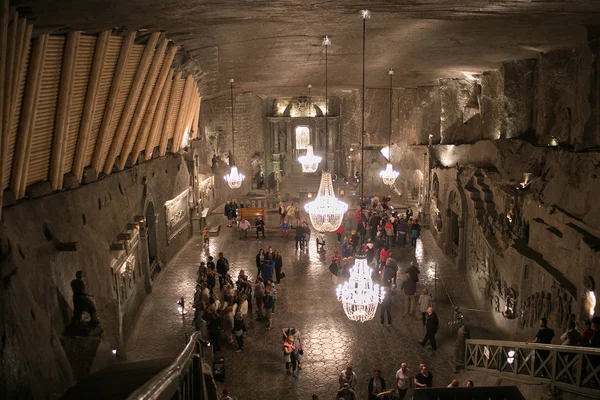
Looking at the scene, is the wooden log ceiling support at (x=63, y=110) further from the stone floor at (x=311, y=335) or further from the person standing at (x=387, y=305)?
the person standing at (x=387, y=305)

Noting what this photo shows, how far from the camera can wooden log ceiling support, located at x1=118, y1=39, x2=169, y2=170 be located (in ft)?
32.4

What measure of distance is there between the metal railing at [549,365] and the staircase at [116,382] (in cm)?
475

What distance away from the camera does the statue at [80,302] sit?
7.24 meters

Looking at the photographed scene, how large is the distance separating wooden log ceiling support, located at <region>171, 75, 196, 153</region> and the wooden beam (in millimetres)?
5599

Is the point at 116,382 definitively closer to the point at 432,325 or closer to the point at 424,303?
the point at 432,325

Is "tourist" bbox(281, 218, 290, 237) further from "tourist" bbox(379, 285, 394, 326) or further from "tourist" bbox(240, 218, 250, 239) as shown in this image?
"tourist" bbox(379, 285, 394, 326)

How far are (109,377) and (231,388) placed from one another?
122 inches

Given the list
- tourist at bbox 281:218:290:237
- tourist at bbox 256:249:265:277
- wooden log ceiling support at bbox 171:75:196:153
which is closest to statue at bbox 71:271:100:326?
tourist at bbox 256:249:265:277

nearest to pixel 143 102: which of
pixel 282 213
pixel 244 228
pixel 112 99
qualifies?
pixel 112 99

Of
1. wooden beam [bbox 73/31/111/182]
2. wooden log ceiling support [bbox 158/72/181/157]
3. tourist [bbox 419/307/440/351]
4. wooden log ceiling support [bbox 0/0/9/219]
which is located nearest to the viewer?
wooden log ceiling support [bbox 0/0/9/219]

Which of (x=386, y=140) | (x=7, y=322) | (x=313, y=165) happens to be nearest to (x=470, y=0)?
(x=7, y=322)

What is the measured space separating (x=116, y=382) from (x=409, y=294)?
24.1 ft

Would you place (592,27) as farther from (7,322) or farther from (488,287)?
(7,322)

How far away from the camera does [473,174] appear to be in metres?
14.2
